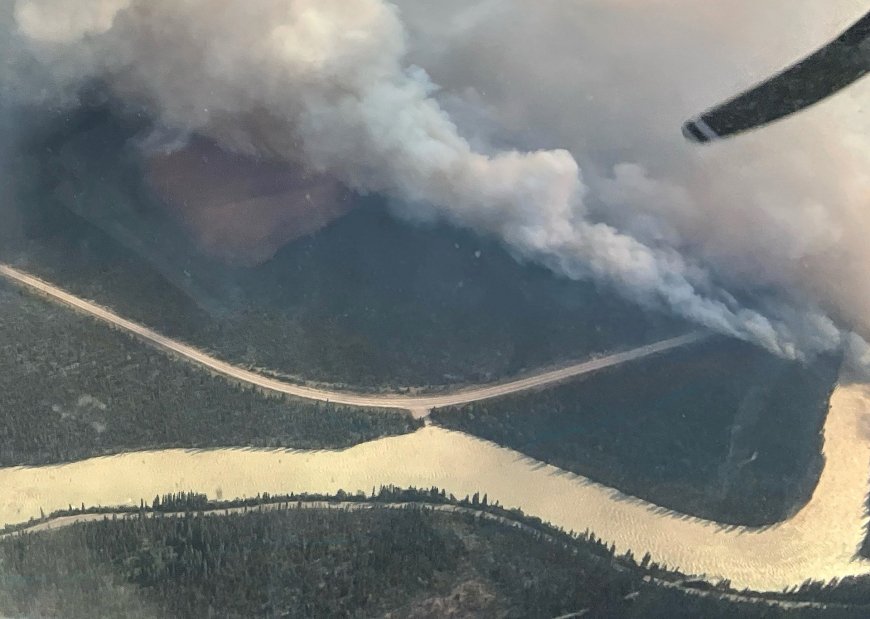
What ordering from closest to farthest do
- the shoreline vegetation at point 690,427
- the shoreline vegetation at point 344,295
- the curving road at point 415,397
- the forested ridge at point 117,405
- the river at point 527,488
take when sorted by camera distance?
1. the river at point 527,488
2. the shoreline vegetation at point 690,427
3. the forested ridge at point 117,405
4. the curving road at point 415,397
5. the shoreline vegetation at point 344,295

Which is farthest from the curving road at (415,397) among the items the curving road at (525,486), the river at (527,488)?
the river at (527,488)

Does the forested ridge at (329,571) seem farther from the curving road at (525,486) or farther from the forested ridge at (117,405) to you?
the forested ridge at (117,405)

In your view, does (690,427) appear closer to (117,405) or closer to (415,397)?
(415,397)

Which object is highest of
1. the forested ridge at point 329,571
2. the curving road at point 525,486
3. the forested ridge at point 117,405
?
the forested ridge at point 117,405

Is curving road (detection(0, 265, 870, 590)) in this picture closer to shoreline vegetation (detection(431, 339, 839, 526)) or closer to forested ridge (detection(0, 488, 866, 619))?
shoreline vegetation (detection(431, 339, 839, 526))

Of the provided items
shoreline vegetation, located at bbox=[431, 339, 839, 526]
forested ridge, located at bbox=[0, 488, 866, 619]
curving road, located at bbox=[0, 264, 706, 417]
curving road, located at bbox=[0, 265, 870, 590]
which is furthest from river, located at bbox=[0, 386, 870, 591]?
curving road, located at bbox=[0, 264, 706, 417]

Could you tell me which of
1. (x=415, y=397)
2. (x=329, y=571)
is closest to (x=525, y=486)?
(x=415, y=397)
